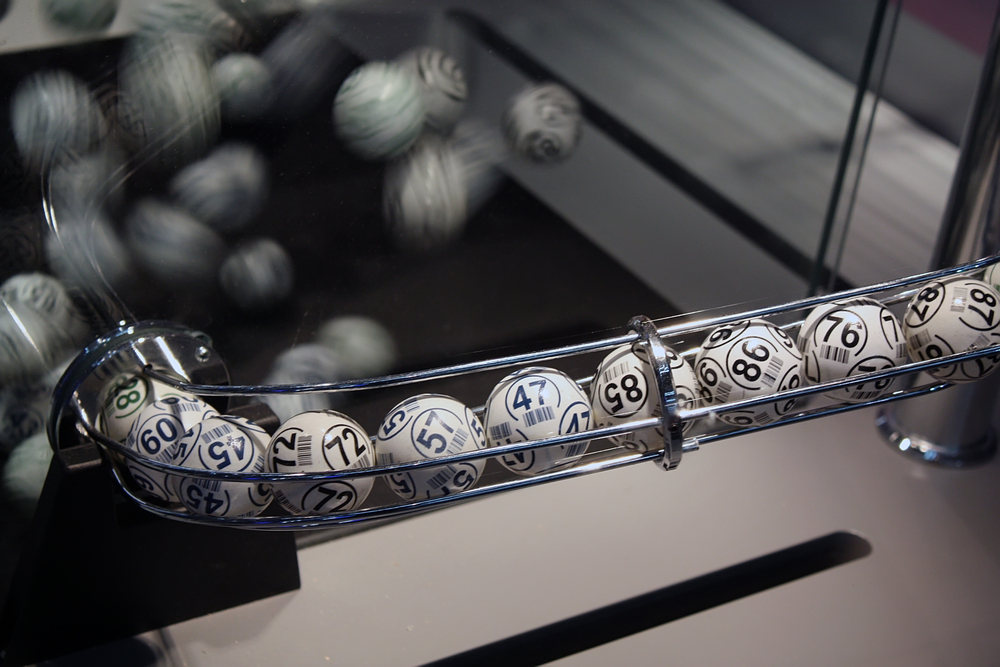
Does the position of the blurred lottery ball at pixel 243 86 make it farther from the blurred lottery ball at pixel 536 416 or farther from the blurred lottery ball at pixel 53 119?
the blurred lottery ball at pixel 536 416

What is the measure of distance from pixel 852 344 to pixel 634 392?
0.13 meters

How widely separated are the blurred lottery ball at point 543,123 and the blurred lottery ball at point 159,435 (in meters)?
0.30

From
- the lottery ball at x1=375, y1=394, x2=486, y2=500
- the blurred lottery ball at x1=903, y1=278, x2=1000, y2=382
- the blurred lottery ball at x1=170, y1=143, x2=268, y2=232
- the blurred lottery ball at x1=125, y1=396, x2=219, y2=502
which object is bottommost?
the blurred lottery ball at x1=125, y1=396, x2=219, y2=502

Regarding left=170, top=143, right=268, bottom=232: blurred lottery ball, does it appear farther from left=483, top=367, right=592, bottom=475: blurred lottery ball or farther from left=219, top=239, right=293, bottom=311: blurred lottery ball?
left=483, top=367, right=592, bottom=475: blurred lottery ball

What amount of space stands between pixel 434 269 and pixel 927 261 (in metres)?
0.50

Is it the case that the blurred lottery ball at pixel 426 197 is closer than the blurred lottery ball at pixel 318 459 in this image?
No

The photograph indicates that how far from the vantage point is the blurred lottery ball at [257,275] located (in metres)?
0.56

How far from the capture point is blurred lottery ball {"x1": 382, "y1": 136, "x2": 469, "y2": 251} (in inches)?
23.1

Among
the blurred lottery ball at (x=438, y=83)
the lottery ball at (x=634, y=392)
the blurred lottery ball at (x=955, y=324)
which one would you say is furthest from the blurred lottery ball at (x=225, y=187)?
the blurred lottery ball at (x=955, y=324)

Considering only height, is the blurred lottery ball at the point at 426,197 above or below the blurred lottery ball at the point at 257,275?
above

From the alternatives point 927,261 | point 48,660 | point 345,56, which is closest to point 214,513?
point 48,660

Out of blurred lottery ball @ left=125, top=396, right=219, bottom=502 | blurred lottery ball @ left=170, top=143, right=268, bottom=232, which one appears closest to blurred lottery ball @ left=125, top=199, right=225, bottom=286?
blurred lottery ball @ left=170, top=143, right=268, bottom=232

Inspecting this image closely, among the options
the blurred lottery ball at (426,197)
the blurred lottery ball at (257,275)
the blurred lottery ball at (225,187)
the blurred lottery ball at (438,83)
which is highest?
the blurred lottery ball at (438,83)

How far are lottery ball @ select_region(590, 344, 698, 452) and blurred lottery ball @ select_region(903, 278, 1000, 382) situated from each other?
0.14 meters
